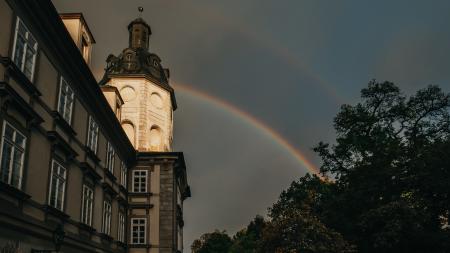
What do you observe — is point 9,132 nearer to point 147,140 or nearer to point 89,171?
point 89,171

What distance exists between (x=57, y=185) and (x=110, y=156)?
9833 mm

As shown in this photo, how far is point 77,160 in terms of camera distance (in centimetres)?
2022

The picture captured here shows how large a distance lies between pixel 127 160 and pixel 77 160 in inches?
530

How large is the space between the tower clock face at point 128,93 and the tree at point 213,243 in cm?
5925

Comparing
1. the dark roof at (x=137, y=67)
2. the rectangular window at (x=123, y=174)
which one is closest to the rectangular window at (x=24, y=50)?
the rectangular window at (x=123, y=174)

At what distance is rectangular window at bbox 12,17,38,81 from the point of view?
13959 mm

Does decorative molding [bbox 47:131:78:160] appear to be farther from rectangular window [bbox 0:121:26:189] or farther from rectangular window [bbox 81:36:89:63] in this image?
rectangular window [bbox 81:36:89:63]

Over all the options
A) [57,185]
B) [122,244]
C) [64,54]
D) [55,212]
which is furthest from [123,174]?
[55,212]

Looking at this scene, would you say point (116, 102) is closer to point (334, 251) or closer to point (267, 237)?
point (267, 237)

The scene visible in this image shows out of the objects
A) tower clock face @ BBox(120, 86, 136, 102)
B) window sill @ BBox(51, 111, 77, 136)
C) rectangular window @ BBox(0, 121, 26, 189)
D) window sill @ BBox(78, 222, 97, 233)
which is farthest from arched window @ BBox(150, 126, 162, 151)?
Answer: rectangular window @ BBox(0, 121, 26, 189)

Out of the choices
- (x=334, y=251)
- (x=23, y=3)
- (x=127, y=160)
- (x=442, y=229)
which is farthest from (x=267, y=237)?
(x=23, y=3)

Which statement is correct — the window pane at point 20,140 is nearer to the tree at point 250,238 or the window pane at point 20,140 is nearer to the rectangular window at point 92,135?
the rectangular window at point 92,135

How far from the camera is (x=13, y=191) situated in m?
13.1

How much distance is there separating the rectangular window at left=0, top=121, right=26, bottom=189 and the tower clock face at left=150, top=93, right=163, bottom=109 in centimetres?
2747
